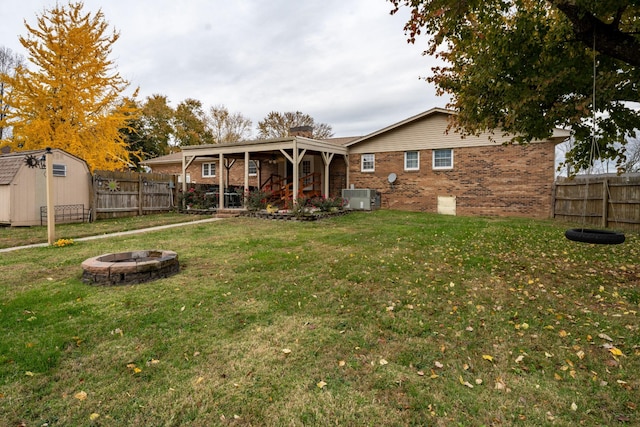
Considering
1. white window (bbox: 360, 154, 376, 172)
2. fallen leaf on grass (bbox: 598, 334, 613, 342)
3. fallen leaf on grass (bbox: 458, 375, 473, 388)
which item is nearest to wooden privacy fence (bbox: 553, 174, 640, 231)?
fallen leaf on grass (bbox: 598, 334, 613, 342)

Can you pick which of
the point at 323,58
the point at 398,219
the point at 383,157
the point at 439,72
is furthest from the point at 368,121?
the point at 439,72

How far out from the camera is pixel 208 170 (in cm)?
2438

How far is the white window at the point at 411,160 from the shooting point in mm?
16547

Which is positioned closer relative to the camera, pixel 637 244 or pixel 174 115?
pixel 637 244

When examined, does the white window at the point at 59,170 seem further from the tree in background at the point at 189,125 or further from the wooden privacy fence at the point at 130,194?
the tree in background at the point at 189,125

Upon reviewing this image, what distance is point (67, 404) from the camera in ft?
8.04

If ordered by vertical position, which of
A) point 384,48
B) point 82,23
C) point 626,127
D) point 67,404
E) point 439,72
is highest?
A: point 82,23

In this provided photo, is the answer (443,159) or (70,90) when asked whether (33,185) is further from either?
(443,159)

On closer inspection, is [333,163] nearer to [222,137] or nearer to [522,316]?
[522,316]

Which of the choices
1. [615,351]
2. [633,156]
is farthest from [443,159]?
[633,156]

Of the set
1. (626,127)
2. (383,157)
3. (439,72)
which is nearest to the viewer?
(626,127)

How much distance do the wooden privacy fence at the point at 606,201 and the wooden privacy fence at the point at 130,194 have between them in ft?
54.6

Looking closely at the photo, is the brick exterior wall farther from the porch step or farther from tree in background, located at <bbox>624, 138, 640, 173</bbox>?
tree in background, located at <bbox>624, 138, 640, 173</bbox>

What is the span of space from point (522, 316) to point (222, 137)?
3856cm
